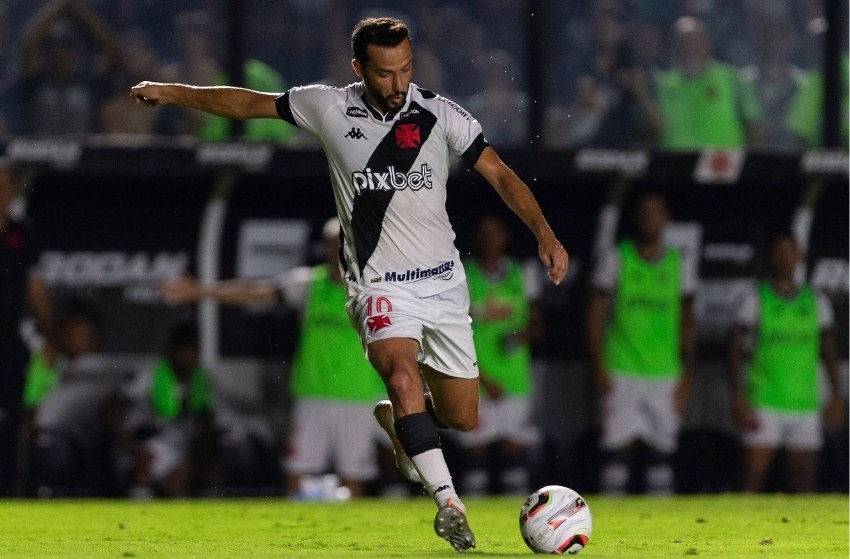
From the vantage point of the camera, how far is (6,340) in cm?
1223

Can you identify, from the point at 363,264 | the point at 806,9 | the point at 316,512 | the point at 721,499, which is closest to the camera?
the point at 363,264

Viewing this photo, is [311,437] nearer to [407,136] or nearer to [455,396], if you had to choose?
[455,396]

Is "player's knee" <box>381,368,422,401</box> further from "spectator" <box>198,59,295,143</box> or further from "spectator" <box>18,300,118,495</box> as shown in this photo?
"spectator" <box>18,300,118,495</box>

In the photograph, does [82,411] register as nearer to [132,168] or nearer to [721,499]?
[132,168]

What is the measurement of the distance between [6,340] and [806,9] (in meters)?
6.16

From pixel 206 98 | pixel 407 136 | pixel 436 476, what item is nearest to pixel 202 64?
pixel 206 98

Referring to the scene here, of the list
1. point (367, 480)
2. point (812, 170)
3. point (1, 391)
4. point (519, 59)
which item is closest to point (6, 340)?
point (1, 391)

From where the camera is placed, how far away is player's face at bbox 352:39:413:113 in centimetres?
716

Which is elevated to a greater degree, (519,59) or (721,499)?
(519,59)

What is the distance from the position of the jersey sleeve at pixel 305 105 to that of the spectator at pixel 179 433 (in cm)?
513

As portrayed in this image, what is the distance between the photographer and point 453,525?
6.70 metres

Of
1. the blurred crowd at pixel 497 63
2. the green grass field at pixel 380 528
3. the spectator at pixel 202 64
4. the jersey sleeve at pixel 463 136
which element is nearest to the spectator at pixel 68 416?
the green grass field at pixel 380 528

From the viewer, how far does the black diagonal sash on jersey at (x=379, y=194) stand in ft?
24.5

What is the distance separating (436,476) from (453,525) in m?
A: 0.27
